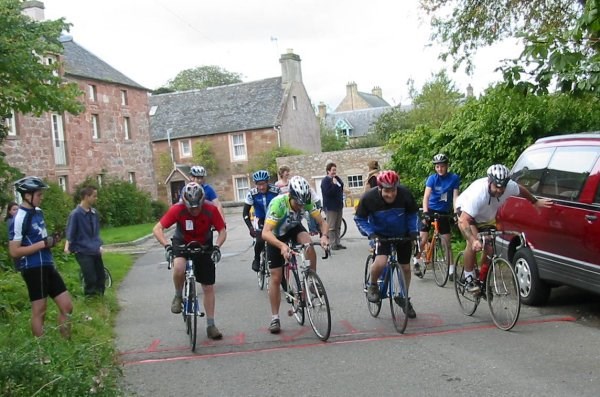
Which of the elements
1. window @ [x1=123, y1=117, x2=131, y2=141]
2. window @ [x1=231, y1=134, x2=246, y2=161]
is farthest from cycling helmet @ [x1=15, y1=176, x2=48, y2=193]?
window @ [x1=231, y1=134, x2=246, y2=161]

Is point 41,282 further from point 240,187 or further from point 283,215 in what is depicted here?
point 240,187

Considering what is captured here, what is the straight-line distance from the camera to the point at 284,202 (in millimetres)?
7566

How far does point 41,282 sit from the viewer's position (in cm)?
675

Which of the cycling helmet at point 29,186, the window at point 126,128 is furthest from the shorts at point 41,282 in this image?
the window at point 126,128

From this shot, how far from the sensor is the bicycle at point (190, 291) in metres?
7.18

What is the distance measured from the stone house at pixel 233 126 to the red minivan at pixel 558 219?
37709mm

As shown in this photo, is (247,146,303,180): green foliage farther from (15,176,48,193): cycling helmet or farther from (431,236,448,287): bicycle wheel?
(15,176,48,193): cycling helmet

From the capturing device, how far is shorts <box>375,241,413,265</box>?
24.7ft

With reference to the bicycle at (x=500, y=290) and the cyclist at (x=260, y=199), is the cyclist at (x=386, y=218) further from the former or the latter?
the cyclist at (x=260, y=199)

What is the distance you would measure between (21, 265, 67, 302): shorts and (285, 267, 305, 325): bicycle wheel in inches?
101

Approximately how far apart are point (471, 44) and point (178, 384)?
1386cm

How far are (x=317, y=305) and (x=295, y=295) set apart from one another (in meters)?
0.60

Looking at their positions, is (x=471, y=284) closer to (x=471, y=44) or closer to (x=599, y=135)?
(x=599, y=135)

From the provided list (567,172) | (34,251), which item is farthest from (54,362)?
(567,172)
